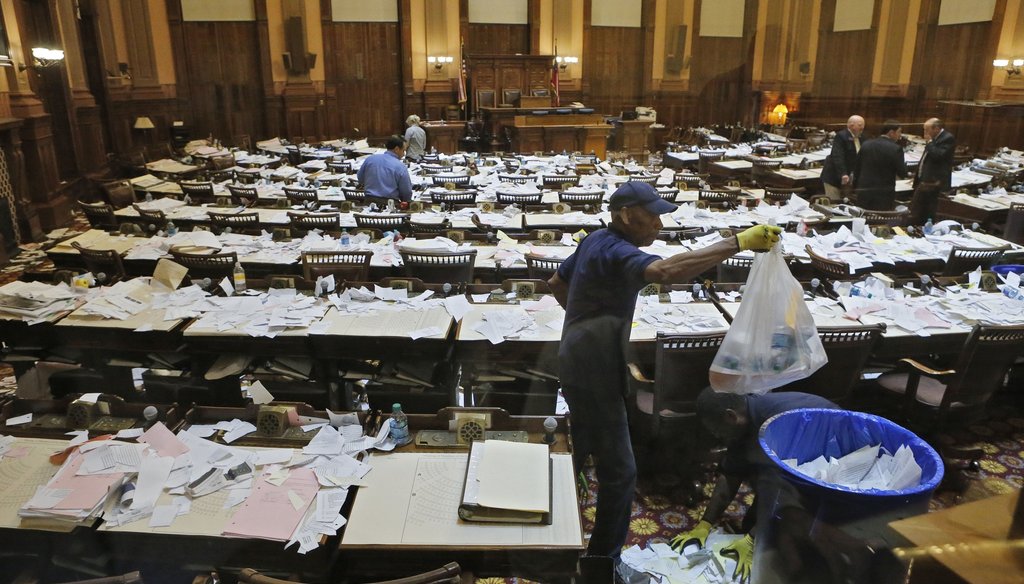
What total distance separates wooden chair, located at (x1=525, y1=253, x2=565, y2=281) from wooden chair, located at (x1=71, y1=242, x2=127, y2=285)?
10.1 ft

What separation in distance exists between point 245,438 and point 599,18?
19.3 metres

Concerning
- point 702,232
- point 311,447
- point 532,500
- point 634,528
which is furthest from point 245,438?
point 702,232

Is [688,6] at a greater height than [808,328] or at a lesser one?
greater

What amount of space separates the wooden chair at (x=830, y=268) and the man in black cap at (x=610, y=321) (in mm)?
2993

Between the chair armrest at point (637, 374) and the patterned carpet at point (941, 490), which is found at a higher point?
the chair armrest at point (637, 374)

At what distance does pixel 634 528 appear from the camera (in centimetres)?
375

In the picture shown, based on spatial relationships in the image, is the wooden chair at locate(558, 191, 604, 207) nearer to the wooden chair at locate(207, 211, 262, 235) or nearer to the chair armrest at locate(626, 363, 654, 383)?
the wooden chair at locate(207, 211, 262, 235)

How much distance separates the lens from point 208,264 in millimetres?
5355

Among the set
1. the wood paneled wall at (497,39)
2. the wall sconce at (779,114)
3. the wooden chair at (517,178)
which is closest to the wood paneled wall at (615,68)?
the wood paneled wall at (497,39)

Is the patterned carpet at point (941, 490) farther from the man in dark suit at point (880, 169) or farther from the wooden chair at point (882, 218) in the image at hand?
the man in dark suit at point (880, 169)

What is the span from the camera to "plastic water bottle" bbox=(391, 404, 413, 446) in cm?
304

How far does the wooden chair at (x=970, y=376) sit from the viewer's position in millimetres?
3727

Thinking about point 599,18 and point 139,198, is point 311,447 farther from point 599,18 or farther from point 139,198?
point 599,18

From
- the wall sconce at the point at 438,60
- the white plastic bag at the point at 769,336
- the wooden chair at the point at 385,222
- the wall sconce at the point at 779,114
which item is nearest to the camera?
the white plastic bag at the point at 769,336
